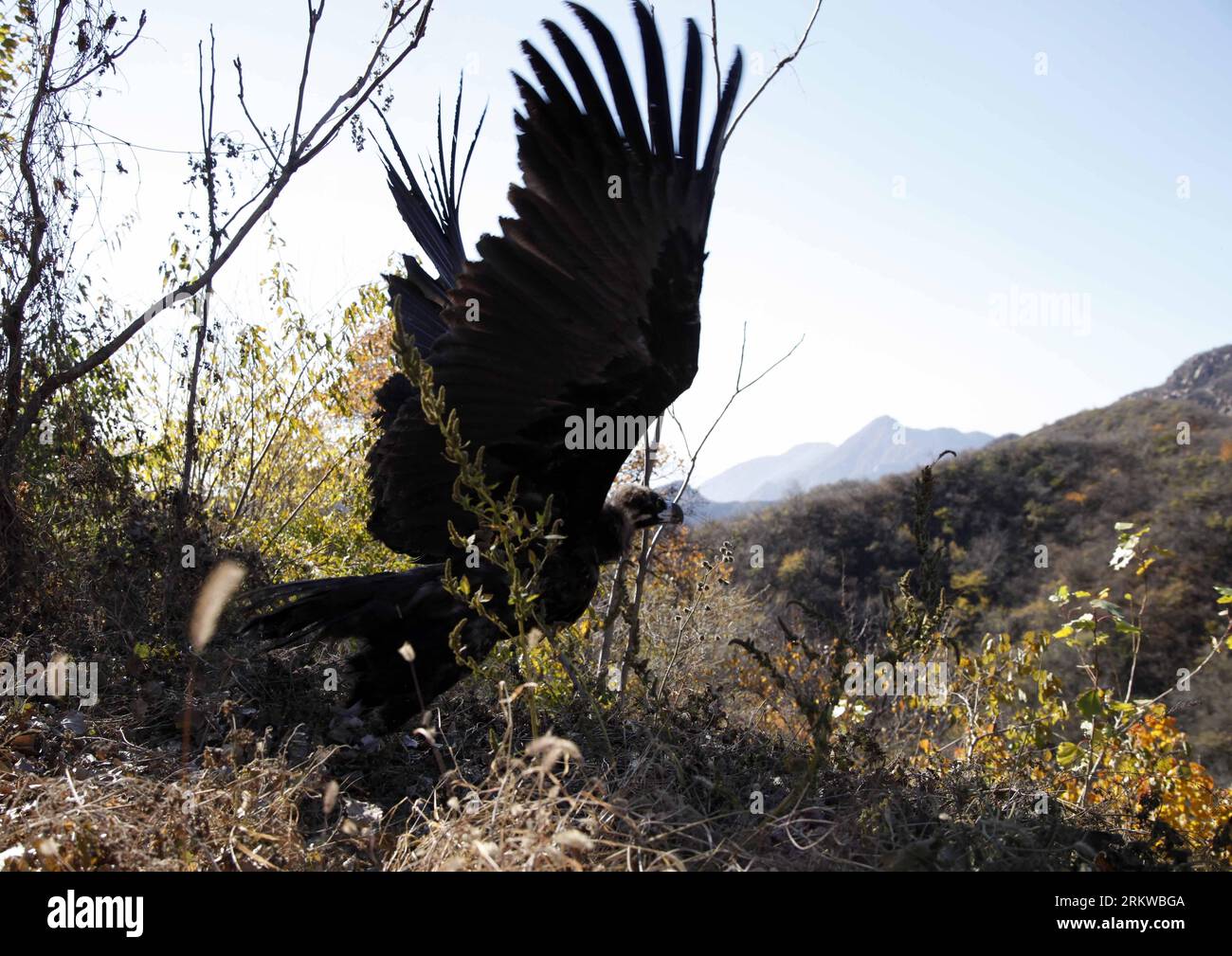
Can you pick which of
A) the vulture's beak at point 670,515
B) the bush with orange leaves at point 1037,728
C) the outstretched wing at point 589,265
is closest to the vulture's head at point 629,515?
the vulture's beak at point 670,515

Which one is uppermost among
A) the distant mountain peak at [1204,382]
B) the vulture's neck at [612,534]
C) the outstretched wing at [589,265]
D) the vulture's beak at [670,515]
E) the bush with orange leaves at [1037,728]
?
the distant mountain peak at [1204,382]

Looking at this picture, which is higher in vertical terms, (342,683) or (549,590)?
(549,590)

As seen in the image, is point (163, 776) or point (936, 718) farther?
point (936, 718)

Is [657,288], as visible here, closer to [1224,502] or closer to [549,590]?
[549,590]

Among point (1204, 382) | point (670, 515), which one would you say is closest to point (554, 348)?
point (670, 515)

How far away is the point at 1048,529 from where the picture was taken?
30.8 metres

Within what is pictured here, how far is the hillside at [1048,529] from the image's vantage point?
2334 cm

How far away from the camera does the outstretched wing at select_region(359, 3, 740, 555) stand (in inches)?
137

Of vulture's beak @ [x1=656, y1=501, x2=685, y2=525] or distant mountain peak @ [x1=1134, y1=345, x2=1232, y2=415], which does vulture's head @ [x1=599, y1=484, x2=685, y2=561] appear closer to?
vulture's beak @ [x1=656, y1=501, x2=685, y2=525]

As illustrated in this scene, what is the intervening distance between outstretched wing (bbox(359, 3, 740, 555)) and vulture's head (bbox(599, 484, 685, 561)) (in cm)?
72

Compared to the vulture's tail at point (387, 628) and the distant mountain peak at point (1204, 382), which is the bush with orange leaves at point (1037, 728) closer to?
the vulture's tail at point (387, 628)
